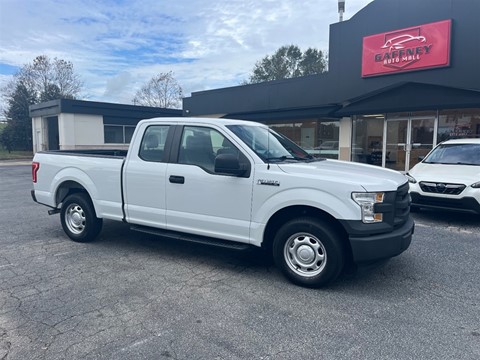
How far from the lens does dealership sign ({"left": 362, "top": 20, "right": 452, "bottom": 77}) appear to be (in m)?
13.6

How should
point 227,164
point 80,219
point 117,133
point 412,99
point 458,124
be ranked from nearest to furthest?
point 227,164 < point 80,219 < point 458,124 < point 412,99 < point 117,133

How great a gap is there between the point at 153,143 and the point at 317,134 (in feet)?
46.0

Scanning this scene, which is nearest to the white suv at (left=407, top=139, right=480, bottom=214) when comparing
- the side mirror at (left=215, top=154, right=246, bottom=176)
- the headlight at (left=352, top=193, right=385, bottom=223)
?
the headlight at (left=352, top=193, right=385, bottom=223)

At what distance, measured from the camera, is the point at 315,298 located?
4.01 metres

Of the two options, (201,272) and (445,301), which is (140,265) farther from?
(445,301)

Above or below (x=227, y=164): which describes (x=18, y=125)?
above

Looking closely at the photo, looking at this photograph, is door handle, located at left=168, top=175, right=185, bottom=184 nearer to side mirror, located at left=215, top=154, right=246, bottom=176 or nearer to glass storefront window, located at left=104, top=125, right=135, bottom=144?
side mirror, located at left=215, top=154, right=246, bottom=176

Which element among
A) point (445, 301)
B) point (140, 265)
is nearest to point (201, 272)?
point (140, 265)

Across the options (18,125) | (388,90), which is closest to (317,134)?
(388,90)

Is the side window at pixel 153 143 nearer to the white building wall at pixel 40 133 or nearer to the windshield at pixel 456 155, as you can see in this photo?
the windshield at pixel 456 155

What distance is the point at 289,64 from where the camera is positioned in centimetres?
4884

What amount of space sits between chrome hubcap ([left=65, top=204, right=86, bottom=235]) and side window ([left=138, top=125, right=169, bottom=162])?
5.22 ft

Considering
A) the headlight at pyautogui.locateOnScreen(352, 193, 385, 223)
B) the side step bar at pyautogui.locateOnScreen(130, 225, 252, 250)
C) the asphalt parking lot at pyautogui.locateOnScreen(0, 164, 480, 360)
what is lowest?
the asphalt parking lot at pyautogui.locateOnScreen(0, 164, 480, 360)

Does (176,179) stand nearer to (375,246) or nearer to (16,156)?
(375,246)
